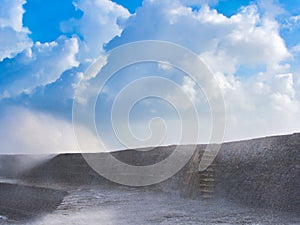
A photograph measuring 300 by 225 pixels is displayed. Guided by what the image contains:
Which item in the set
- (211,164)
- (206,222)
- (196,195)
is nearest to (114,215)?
(206,222)

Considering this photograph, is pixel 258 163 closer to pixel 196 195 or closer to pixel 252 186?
pixel 252 186

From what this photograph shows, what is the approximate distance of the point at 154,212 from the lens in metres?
14.2

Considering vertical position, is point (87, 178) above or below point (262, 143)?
below

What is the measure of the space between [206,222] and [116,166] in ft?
48.3

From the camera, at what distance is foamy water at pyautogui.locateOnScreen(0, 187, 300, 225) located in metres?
12.6

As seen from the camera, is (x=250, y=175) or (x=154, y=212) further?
(x=250, y=175)

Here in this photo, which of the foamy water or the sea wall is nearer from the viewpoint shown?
the foamy water

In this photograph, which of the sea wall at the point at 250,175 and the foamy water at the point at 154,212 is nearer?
the foamy water at the point at 154,212

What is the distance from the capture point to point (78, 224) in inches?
487

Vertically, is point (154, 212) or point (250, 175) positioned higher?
point (250, 175)

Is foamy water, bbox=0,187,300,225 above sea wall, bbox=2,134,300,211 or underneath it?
underneath

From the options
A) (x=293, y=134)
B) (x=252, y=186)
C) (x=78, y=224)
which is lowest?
(x=78, y=224)

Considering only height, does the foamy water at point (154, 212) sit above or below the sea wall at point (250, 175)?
below

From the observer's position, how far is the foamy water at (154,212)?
1258 cm
